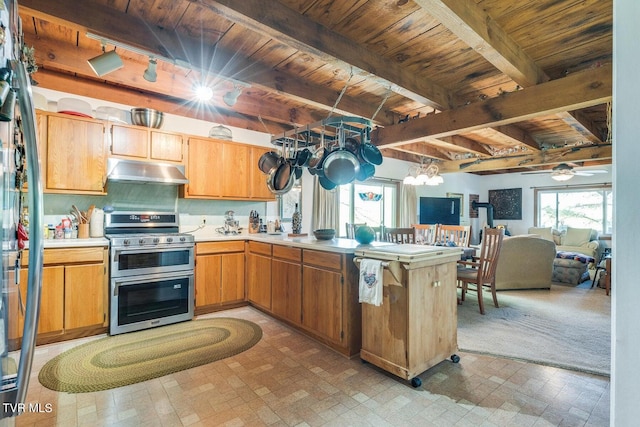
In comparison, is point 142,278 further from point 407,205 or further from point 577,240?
point 577,240

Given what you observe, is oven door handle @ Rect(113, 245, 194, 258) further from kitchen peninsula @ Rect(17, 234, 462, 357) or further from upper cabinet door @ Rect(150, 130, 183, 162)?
upper cabinet door @ Rect(150, 130, 183, 162)

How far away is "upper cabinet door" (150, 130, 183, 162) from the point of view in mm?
3615

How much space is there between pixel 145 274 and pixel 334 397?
231 centimetres

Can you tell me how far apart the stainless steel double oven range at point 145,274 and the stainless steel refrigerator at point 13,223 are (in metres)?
2.33

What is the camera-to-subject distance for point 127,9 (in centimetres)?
211

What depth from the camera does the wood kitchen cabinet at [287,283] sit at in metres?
3.08

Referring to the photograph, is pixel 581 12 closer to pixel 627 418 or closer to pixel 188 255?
pixel 627 418

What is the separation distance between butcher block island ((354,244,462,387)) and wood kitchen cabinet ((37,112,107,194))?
2884 mm

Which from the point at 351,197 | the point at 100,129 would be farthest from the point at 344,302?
the point at 351,197

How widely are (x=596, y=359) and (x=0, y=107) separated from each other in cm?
381

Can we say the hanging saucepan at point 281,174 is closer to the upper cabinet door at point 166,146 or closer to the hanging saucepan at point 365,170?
the hanging saucepan at point 365,170

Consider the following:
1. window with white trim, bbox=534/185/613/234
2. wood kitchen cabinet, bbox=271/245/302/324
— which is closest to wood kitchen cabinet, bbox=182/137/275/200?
wood kitchen cabinet, bbox=271/245/302/324

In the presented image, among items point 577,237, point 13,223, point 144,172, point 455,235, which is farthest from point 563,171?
point 13,223

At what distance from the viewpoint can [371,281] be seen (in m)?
2.28
